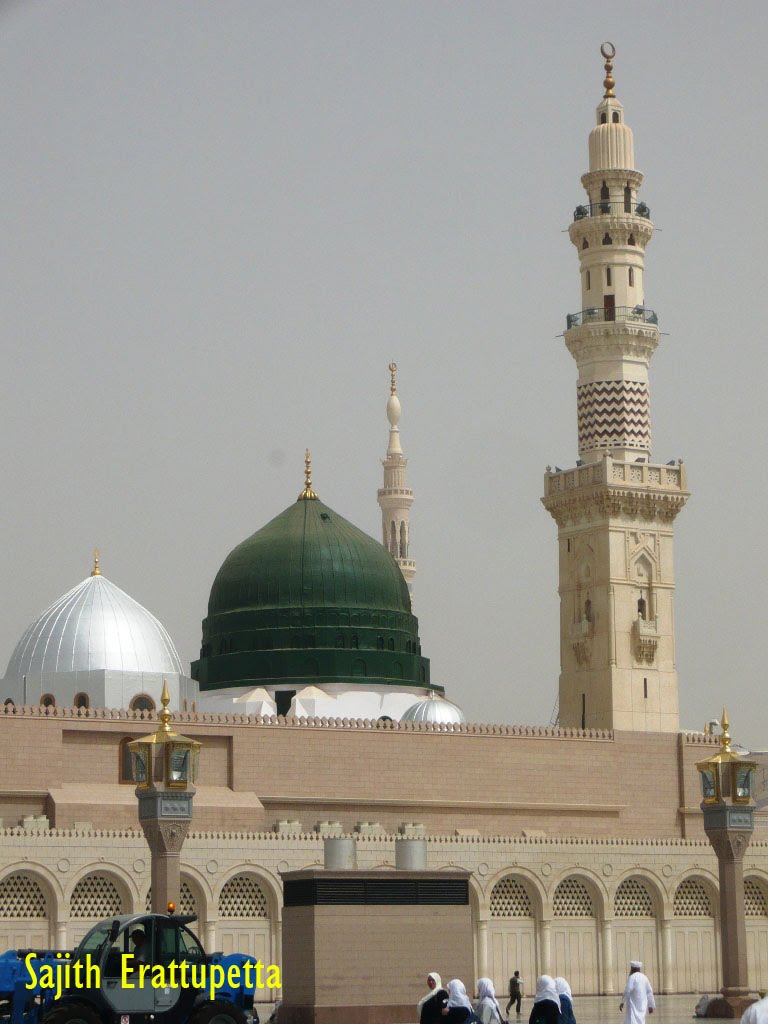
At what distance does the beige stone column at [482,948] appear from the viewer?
3294 centimetres

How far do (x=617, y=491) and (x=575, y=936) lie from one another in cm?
989

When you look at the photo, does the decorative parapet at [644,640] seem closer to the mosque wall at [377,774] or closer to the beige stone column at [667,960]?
the mosque wall at [377,774]

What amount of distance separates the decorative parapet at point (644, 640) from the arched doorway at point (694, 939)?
622cm

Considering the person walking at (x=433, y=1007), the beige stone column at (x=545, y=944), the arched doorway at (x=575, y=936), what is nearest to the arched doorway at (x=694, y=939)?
the arched doorway at (x=575, y=936)

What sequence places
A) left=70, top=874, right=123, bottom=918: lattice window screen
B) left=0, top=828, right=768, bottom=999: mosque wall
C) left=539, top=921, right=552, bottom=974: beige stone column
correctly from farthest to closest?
1. left=539, top=921, right=552, bottom=974: beige stone column
2. left=70, top=874, right=123, bottom=918: lattice window screen
3. left=0, top=828, right=768, bottom=999: mosque wall

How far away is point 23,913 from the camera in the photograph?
3038 centimetres

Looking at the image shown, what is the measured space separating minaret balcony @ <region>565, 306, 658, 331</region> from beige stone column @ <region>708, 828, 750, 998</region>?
15.1 metres

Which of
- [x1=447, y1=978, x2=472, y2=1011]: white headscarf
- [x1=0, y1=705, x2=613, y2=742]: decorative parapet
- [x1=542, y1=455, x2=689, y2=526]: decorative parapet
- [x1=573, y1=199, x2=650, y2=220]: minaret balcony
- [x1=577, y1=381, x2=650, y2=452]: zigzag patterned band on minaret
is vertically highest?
[x1=573, y1=199, x2=650, y2=220]: minaret balcony

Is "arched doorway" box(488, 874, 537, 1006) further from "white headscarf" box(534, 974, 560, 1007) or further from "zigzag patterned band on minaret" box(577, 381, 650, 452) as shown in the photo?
"white headscarf" box(534, 974, 560, 1007)

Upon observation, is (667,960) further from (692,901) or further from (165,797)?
(165,797)

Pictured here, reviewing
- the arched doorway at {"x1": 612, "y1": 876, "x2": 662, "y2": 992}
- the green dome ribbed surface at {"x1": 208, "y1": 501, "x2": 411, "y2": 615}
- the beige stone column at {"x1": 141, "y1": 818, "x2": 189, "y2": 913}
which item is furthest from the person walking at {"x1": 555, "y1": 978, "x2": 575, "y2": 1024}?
the green dome ribbed surface at {"x1": 208, "y1": 501, "x2": 411, "y2": 615}

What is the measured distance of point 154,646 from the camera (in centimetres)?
3719

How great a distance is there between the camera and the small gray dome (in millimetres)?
39219

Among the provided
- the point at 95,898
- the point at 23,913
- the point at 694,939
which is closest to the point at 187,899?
the point at 95,898
